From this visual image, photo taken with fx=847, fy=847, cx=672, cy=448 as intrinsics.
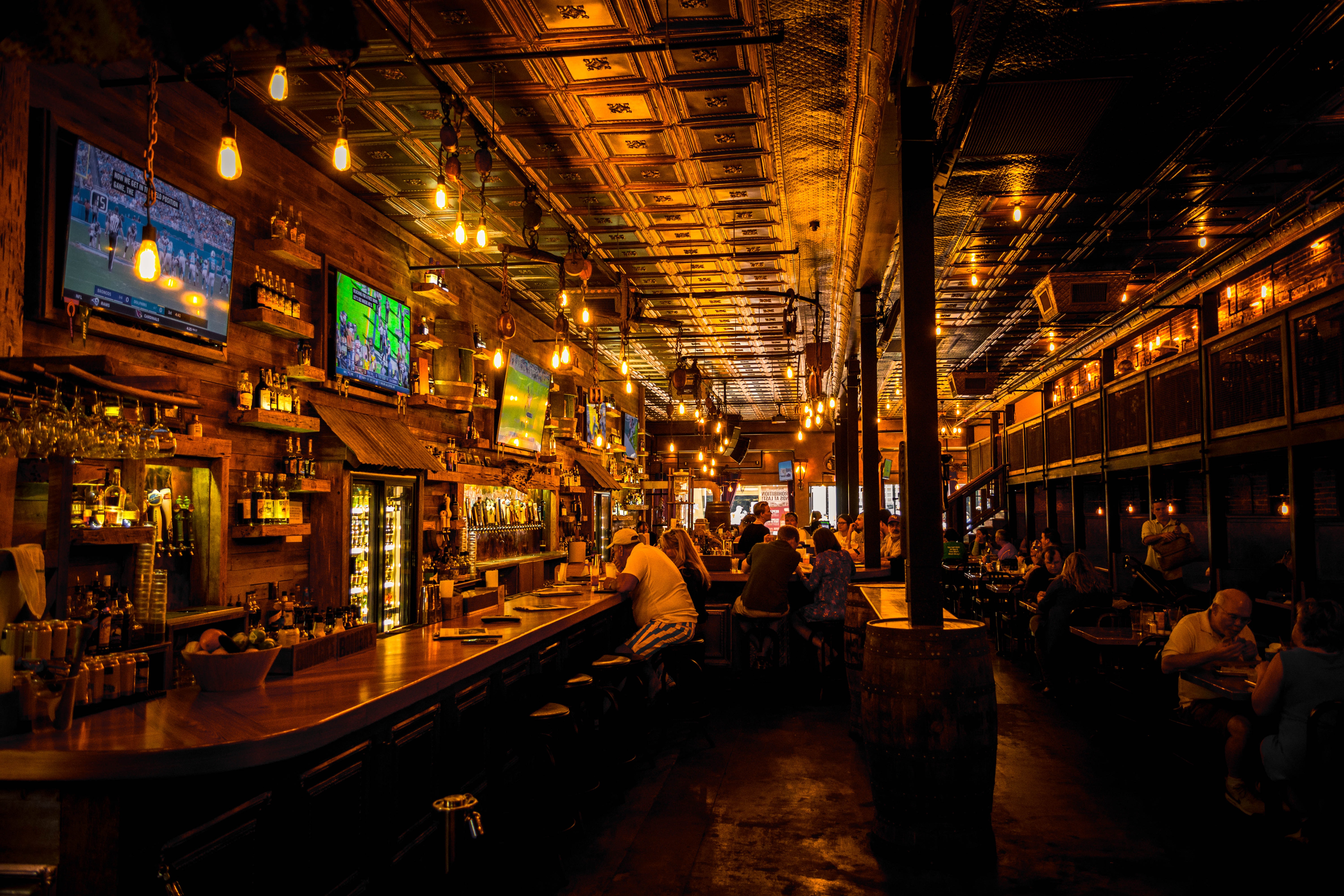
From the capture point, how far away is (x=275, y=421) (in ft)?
20.5

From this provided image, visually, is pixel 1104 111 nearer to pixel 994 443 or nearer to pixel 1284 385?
pixel 1284 385

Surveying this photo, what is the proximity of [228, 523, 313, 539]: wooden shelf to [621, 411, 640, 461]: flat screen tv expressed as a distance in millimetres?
11650

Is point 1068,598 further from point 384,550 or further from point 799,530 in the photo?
point 799,530

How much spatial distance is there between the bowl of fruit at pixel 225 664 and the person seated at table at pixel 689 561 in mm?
4199

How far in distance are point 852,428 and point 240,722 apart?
37.0 feet

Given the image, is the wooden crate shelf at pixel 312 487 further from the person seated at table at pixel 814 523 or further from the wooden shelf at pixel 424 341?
the person seated at table at pixel 814 523

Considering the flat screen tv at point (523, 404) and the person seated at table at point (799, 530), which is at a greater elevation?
the flat screen tv at point (523, 404)

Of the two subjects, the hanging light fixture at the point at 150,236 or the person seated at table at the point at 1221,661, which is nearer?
the hanging light fixture at the point at 150,236

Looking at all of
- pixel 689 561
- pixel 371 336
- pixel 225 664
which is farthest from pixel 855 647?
pixel 371 336

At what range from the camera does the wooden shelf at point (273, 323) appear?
20.2 feet

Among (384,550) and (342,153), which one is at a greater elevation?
(342,153)

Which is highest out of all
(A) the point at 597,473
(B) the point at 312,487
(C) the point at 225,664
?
(A) the point at 597,473

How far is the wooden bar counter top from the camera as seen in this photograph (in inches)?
93.1

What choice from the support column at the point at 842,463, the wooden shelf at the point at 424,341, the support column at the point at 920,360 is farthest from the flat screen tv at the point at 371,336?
the support column at the point at 842,463
